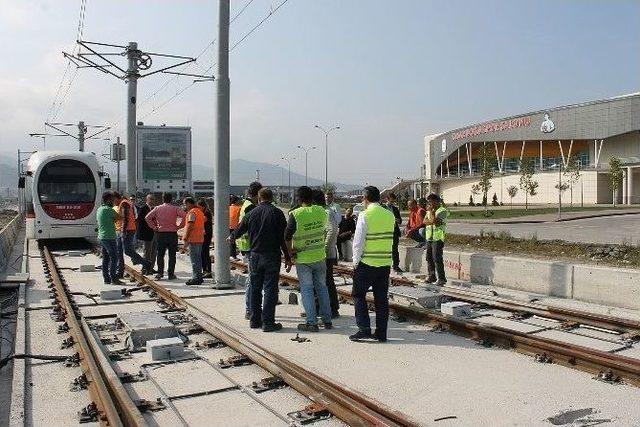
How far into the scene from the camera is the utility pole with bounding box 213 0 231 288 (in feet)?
40.9

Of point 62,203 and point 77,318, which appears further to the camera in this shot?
point 62,203

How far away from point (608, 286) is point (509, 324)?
2543 mm

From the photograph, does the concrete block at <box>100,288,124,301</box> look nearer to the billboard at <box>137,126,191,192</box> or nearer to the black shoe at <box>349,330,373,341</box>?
the black shoe at <box>349,330,373,341</box>

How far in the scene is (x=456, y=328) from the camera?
841cm

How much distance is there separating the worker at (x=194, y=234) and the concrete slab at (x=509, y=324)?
20.0ft

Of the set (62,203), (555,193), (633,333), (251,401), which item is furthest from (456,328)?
(555,193)

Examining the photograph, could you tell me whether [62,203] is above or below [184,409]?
above

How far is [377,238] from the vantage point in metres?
7.91

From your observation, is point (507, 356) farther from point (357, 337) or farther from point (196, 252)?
point (196, 252)

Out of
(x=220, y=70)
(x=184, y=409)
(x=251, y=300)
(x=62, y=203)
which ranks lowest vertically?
(x=184, y=409)

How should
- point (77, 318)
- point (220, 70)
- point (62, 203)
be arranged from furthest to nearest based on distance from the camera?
point (62, 203), point (220, 70), point (77, 318)

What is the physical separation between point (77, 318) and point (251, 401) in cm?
462

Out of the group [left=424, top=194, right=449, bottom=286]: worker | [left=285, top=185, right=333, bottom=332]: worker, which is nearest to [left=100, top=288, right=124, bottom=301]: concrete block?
[left=285, top=185, right=333, bottom=332]: worker

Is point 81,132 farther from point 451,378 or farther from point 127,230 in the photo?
point 451,378
